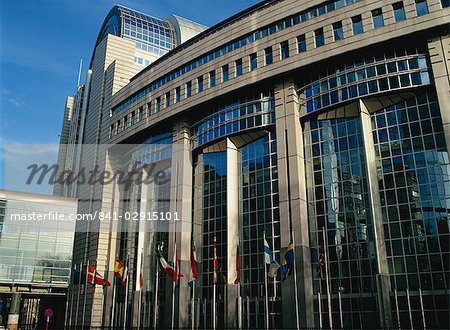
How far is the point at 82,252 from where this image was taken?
5844 centimetres

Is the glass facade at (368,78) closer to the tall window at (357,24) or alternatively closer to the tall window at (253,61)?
the tall window at (357,24)

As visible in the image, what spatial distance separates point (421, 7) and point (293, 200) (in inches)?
759

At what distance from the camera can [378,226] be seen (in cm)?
3278

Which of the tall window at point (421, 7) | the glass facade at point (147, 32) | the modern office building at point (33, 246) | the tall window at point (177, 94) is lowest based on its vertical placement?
the modern office building at point (33, 246)

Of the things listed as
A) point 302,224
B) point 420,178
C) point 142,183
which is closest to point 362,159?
point 420,178

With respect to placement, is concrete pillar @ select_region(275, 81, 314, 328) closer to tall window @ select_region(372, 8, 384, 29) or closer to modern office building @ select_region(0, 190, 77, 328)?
tall window @ select_region(372, 8, 384, 29)

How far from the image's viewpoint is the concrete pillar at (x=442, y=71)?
103 ft

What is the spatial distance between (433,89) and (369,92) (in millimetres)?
4910

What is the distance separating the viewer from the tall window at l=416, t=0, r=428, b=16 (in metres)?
33.8

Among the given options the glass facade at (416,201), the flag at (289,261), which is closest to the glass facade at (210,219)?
the flag at (289,261)

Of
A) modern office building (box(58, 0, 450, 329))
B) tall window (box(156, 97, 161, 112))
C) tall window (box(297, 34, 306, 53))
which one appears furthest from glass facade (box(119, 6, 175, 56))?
tall window (box(297, 34, 306, 53))

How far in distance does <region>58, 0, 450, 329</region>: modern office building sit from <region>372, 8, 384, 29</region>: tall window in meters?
0.09

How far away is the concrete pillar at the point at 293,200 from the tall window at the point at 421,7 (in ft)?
40.0

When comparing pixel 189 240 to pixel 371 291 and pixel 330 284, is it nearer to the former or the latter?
pixel 330 284
